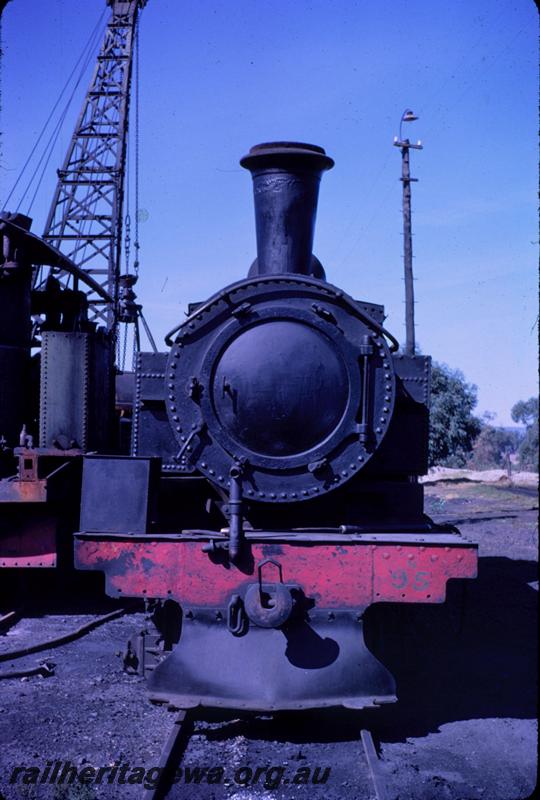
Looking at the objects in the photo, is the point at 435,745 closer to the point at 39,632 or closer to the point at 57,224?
the point at 39,632

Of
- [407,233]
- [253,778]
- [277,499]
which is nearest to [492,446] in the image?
[407,233]

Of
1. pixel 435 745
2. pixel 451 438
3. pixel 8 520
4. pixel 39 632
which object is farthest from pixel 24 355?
pixel 451 438

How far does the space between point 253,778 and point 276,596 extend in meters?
0.84

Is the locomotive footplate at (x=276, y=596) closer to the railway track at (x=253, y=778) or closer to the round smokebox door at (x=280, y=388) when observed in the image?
the railway track at (x=253, y=778)

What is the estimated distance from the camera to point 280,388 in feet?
13.2

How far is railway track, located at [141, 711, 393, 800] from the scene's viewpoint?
320 cm

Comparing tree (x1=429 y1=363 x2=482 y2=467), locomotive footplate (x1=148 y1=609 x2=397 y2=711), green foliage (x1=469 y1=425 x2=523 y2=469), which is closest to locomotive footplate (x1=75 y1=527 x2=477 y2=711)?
locomotive footplate (x1=148 y1=609 x2=397 y2=711)

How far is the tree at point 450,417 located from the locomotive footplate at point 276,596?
22.8 metres

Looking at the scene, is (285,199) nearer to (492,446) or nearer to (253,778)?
(253,778)

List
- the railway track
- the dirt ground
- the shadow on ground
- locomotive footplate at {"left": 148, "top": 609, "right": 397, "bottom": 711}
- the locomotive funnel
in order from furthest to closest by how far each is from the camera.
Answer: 1. the locomotive funnel
2. the shadow on ground
3. locomotive footplate at {"left": 148, "top": 609, "right": 397, "bottom": 711}
4. the dirt ground
5. the railway track

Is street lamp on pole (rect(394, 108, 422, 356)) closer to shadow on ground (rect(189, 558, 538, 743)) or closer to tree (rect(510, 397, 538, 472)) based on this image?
tree (rect(510, 397, 538, 472))

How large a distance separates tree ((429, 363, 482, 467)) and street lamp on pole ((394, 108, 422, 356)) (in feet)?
30.3

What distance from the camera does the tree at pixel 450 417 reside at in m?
26.9

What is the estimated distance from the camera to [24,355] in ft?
22.4
